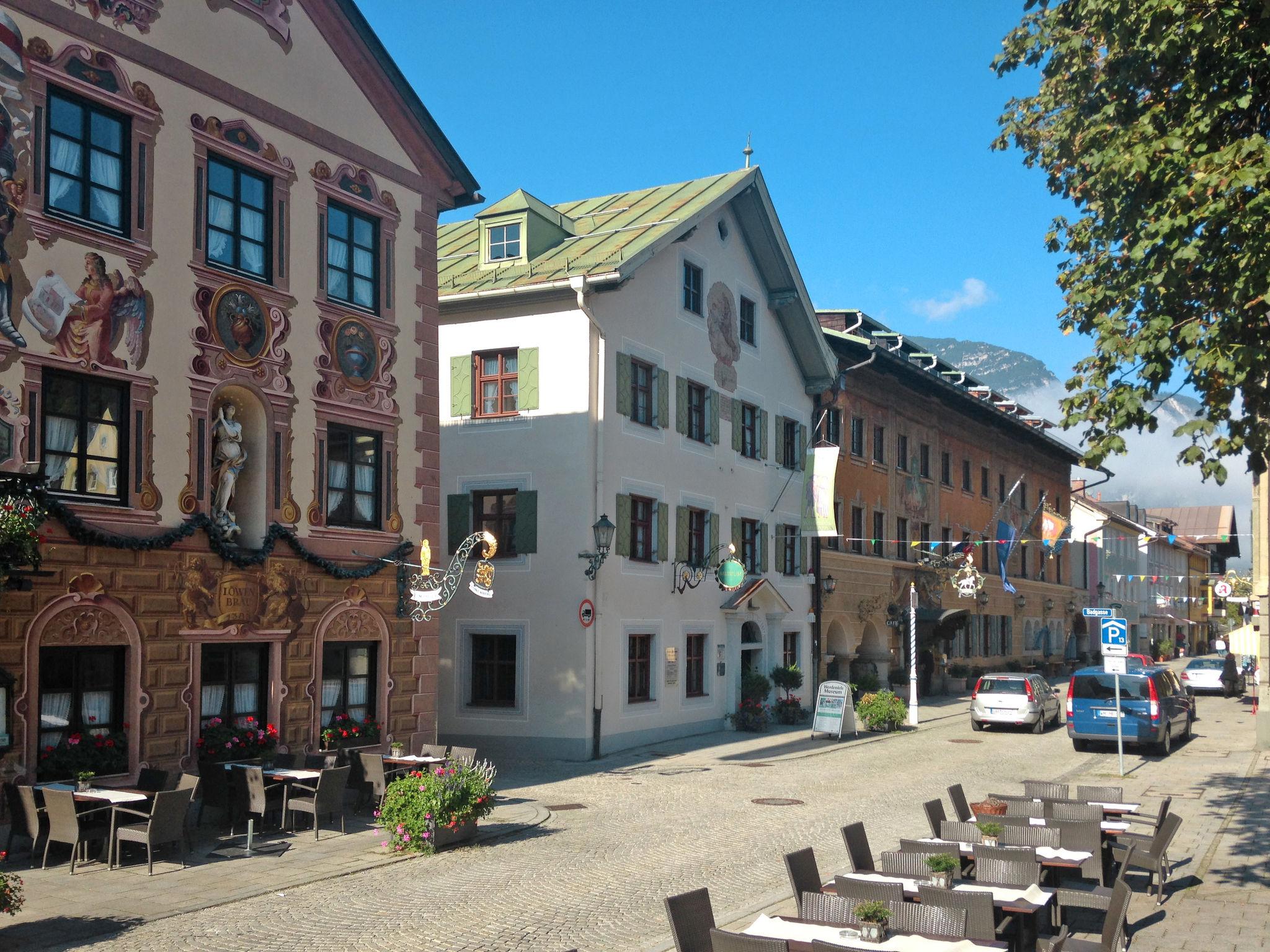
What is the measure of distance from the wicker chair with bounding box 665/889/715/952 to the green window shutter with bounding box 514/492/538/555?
18.5 m

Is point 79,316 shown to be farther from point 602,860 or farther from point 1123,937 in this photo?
point 1123,937

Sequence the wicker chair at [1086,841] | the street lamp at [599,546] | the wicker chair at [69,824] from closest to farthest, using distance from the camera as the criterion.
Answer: the wicker chair at [1086,841] < the wicker chair at [69,824] < the street lamp at [599,546]

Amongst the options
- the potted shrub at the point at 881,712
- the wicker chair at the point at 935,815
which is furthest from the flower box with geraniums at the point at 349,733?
the potted shrub at the point at 881,712

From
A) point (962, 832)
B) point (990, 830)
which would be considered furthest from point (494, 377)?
point (990, 830)

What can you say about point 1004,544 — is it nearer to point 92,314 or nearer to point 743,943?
point 92,314

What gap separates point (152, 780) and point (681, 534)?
16.3 m

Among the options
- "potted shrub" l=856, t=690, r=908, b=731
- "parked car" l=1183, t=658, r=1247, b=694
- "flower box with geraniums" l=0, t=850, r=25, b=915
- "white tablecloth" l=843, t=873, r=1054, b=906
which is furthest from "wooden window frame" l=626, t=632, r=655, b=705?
"parked car" l=1183, t=658, r=1247, b=694

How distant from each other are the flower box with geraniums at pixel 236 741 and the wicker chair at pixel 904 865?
32.9 ft

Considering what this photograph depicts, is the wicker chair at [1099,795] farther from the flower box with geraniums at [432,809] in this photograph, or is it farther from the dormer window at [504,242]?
the dormer window at [504,242]

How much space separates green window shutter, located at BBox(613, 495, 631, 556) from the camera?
1064 inches

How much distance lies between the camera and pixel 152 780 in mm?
15336

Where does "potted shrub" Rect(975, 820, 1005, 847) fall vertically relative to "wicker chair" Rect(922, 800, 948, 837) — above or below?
above

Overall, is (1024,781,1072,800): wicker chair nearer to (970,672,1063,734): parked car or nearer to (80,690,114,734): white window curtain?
(80,690,114,734): white window curtain

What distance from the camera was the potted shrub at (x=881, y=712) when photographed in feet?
105
